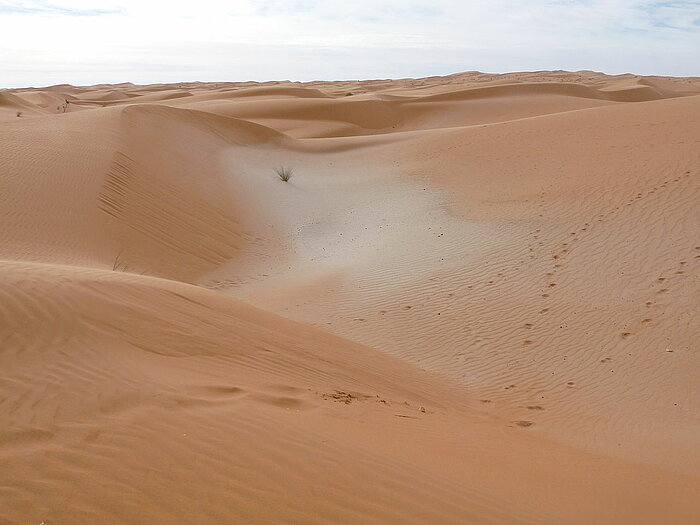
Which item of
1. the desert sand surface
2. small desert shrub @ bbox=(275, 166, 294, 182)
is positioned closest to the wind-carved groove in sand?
the desert sand surface

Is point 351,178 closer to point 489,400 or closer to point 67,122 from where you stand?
point 67,122

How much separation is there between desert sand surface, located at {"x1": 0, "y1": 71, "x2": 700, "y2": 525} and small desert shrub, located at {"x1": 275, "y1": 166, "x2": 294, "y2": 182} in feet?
0.69

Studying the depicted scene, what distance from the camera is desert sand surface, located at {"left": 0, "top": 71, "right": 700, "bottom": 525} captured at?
379 cm

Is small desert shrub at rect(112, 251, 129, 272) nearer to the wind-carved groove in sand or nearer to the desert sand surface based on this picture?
the wind-carved groove in sand

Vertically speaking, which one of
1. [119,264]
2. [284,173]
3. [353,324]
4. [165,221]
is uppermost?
[284,173]

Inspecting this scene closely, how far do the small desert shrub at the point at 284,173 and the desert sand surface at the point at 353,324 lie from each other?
210 mm

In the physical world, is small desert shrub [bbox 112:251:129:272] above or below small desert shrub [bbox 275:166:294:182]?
below

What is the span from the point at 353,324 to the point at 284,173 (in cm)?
925

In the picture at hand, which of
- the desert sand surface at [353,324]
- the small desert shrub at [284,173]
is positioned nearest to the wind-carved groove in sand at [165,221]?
the desert sand surface at [353,324]

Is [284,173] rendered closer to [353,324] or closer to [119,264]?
[119,264]

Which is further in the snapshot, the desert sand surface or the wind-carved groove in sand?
the wind-carved groove in sand

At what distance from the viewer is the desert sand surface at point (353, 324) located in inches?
149

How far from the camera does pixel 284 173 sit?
1800cm

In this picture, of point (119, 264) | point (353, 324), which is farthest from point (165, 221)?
point (353, 324)
